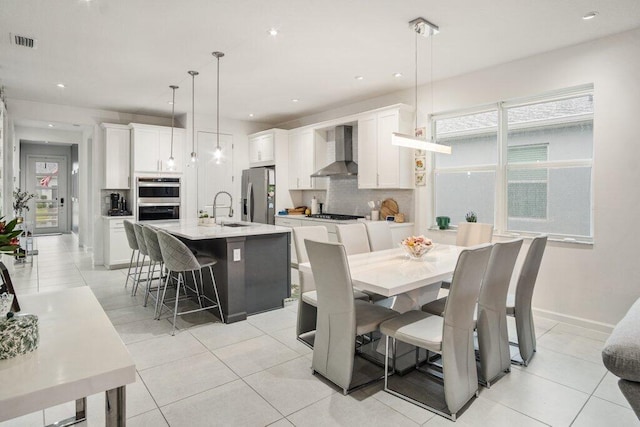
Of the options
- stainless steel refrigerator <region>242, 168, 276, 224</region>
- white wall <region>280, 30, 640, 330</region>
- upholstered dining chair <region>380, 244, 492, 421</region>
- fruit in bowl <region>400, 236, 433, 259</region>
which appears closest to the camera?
upholstered dining chair <region>380, 244, 492, 421</region>

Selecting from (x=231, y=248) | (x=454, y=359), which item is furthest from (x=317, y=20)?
(x=454, y=359)

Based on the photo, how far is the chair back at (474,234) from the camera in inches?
149

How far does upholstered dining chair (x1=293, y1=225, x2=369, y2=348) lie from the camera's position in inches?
122

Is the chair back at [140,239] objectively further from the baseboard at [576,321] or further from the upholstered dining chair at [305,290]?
the baseboard at [576,321]

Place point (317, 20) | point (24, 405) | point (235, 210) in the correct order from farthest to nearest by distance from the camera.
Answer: point (235, 210)
point (317, 20)
point (24, 405)

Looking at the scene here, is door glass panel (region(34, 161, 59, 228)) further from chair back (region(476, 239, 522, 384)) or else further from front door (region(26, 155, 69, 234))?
chair back (region(476, 239, 522, 384))

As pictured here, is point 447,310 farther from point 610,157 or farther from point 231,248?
point 610,157

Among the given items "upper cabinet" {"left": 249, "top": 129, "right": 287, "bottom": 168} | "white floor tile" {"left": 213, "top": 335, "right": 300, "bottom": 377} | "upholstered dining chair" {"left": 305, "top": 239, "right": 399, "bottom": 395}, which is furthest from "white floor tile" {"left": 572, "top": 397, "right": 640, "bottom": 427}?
"upper cabinet" {"left": 249, "top": 129, "right": 287, "bottom": 168}

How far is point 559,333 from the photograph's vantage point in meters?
3.47

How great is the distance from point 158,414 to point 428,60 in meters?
4.10

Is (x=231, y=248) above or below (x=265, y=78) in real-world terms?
below

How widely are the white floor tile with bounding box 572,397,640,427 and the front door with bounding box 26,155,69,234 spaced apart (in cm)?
1285

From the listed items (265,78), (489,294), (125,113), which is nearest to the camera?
(489,294)

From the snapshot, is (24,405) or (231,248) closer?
(24,405)
